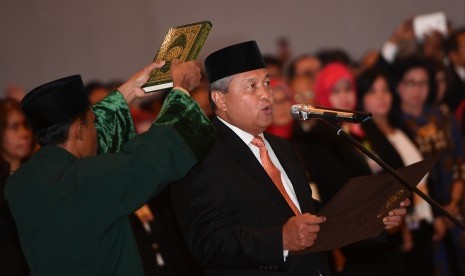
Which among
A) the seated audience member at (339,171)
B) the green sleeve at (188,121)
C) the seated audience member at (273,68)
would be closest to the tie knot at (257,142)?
the green sleeve at (188,121)

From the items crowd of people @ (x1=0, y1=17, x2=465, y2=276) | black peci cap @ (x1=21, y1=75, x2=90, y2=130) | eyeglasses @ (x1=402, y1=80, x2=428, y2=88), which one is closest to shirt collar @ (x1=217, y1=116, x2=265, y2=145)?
black peci cap @ (x1=21, y1=75, x2=90, y2=130)

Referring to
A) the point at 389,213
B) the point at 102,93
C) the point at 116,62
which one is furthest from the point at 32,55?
the point at 389,213

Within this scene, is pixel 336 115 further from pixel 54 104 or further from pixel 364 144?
pixel 364 144

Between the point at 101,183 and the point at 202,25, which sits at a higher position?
the point at 202,25

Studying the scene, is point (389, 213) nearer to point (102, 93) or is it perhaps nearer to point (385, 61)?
point (102, 93)

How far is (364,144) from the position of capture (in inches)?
217

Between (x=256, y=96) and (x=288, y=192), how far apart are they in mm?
403

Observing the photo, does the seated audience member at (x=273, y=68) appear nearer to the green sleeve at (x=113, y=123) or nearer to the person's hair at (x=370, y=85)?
the person's hair at (x=370, y=85)

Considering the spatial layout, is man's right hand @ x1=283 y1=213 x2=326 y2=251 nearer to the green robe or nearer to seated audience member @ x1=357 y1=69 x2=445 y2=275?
the green robe

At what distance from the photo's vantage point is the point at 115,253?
2.92 m

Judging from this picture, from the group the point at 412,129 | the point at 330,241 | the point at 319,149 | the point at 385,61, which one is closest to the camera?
the point at 330,241

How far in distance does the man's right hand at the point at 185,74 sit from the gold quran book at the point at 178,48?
40 mm

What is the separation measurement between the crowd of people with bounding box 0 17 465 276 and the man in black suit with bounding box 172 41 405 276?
0.99 metres

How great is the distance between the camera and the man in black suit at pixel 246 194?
3.16 metres
